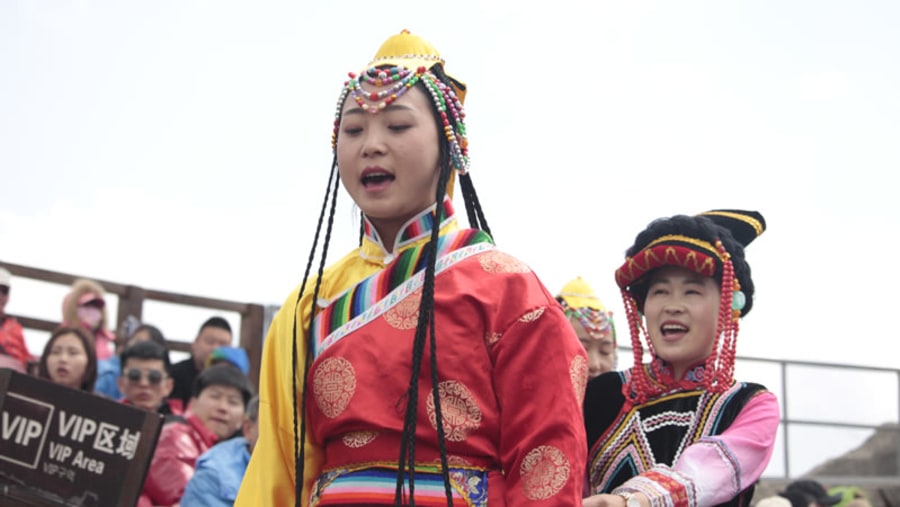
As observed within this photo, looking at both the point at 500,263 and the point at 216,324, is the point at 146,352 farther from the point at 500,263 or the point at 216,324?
the point at 500,263

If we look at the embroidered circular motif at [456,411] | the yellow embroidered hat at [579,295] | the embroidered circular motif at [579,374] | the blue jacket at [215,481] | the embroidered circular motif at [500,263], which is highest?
the yellow embroidered hat at [579,295]

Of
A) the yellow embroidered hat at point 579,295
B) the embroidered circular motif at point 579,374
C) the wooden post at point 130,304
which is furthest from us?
the wooden post at point 130,304

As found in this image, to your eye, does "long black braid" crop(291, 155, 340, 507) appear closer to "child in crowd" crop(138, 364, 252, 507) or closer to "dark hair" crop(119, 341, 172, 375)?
"child in crowd" crop(138, 364, 252, 507)

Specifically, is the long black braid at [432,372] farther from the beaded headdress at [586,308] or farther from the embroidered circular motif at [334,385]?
the beaded headdress at [586,308]

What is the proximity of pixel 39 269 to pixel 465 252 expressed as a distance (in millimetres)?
5893

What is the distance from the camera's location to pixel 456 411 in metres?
2.63

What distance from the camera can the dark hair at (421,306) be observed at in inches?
100

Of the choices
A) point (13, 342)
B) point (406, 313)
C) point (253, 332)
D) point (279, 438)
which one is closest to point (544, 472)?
point (406, 313)

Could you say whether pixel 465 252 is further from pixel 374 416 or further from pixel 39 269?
pixel 39 269

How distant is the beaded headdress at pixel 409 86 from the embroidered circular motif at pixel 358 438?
0.64m

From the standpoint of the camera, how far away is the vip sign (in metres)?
4.12

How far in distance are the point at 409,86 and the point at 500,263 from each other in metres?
0.47

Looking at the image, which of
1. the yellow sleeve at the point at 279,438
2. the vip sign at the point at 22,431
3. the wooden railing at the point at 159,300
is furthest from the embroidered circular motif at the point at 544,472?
the wooden railing at the point at 159,300

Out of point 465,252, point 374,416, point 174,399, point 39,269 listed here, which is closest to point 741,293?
point 465,252
